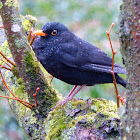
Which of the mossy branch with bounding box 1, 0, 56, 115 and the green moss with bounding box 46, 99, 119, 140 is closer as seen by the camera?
the green moss with bounding box 46, 99, 119, 140

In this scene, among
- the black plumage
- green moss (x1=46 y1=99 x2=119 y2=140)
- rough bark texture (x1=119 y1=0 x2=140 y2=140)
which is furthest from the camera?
the black plumage

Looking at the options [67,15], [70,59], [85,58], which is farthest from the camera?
[67,15]

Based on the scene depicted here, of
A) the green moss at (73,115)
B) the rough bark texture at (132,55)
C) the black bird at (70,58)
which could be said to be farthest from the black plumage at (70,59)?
the rough bark texture at (132,55)

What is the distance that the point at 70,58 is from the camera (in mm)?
3777

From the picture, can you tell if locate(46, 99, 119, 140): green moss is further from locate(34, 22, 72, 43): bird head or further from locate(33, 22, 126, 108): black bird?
locate(34, 22, 72, 43): bird head

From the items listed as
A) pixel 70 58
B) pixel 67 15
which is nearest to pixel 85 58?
pixel 70 58

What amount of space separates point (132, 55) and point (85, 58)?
2079 millimetres

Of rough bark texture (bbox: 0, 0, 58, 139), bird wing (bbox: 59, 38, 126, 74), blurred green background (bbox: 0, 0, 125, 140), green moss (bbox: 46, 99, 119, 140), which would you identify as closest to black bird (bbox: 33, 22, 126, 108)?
bird wing (bbox: 59, 38, 126, 74)

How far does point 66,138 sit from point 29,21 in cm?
224

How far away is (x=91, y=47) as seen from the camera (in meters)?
4.13

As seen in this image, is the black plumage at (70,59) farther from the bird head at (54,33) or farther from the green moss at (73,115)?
the green moss at (73,115)

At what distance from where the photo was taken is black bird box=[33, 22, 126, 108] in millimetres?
3723

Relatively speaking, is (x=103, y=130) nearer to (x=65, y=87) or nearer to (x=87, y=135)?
(x=87, y=135)

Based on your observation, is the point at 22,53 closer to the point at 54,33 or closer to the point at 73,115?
the point at 73,115
